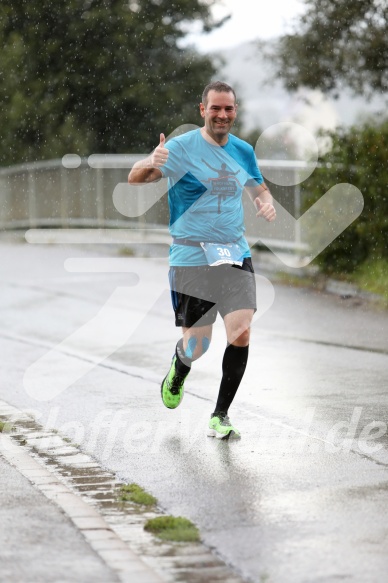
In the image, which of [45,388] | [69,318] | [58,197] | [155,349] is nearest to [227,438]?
[45,388]

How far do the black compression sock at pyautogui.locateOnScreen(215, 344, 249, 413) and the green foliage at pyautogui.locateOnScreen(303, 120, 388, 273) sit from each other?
8.12 metres

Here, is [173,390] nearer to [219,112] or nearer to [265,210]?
[265,210]

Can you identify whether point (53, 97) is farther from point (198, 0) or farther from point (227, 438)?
point (227, 438)

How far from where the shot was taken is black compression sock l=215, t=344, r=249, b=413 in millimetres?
7758

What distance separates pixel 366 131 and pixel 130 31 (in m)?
13.8

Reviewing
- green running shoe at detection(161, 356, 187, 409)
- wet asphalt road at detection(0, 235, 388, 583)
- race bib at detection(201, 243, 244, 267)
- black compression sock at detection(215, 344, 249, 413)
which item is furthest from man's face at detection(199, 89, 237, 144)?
wet asphalt road at detection(0, 235, 388, 583)

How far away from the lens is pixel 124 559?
520cm

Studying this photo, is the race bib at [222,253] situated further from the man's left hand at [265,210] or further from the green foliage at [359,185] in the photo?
the green foliage at [359,185]

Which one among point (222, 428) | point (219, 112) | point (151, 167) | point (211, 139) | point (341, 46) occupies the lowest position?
point (222, 428)

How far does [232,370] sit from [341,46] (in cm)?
1143

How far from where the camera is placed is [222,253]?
757cm

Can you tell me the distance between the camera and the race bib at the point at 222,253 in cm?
754

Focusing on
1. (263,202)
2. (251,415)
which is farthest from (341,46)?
(263,202)

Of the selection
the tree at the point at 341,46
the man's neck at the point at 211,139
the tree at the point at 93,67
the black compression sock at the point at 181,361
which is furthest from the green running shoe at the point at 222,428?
the tree at the point at 93,67
